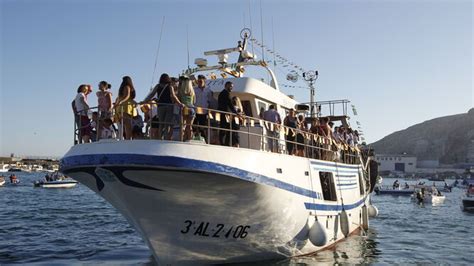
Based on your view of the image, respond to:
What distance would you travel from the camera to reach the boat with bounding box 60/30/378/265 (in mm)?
8922

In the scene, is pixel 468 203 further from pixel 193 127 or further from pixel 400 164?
pixel 400 164

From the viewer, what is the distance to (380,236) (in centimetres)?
2039

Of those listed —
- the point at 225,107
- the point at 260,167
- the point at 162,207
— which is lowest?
the point at 162,207

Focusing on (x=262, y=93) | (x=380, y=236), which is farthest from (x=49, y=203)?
(x=262, y=93)

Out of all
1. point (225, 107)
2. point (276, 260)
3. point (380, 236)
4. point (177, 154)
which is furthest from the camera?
point (380, 236)

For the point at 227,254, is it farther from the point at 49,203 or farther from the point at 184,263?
the point at 49,203

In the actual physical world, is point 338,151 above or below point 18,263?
above

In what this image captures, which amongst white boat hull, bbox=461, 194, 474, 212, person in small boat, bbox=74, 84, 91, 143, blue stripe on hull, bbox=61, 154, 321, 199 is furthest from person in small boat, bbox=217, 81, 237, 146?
white boat hull, bbox=461, 194, 474, 212

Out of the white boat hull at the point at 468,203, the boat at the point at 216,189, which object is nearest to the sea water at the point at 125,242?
the boat at the point at 216,189

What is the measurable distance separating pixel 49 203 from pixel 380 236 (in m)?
24.0

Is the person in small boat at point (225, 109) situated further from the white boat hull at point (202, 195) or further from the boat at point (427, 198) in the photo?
the boat at point (427, 198)

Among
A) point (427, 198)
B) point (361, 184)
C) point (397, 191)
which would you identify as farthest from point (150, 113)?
point (397, 191)

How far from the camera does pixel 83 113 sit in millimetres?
10023

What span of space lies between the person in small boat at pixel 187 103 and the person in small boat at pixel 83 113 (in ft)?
6.95
